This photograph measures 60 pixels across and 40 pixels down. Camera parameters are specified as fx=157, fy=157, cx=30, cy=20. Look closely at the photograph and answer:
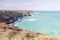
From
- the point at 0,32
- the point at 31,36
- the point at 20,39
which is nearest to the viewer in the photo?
the point at 20,39

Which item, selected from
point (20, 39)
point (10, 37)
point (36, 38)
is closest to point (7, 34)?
point (10, 37)

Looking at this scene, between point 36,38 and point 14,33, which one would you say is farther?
point 14,33

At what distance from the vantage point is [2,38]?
4.46 metres

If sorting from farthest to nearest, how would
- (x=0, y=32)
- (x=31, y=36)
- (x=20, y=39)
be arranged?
1. (x=0, y=32)
2. (x=31, y=36)
3. (x=20, y=39)

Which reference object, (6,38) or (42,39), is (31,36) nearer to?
(42,39)

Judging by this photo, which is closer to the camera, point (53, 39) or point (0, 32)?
point (53, 39)

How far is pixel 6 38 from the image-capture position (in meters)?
4.46

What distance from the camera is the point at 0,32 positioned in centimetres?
506

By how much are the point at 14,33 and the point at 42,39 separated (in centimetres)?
99

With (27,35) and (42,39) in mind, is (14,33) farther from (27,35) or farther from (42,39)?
(42,39)

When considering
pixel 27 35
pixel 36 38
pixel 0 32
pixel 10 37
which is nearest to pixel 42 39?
pixel 36 38

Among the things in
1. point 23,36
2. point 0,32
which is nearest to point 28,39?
point 23,36

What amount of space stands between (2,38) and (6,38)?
0.11 m

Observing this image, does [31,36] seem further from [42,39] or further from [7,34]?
[7,34]
